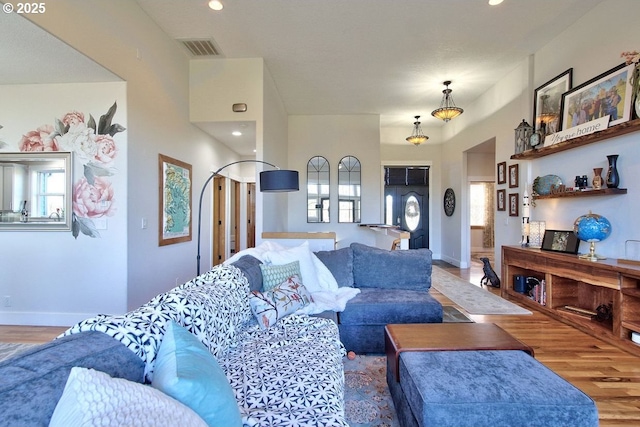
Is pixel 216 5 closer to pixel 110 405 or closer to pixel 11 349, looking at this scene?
pixel 110 405

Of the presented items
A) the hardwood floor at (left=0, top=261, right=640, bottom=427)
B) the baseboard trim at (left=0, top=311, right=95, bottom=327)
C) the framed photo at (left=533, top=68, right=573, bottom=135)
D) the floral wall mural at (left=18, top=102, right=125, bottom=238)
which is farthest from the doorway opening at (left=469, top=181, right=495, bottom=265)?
the baseboard trim at (left=0, top=311, right=95, bottom=327)

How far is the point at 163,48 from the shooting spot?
371cm

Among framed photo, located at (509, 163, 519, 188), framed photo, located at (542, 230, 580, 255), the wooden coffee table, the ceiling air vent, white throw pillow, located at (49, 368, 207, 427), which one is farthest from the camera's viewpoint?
framed photo, located at (509, 163, 519, 188)

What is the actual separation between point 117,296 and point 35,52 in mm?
2382

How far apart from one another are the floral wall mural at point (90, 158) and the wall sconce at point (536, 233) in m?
5.23

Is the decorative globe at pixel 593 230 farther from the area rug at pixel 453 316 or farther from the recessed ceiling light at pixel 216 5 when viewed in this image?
the recessed ceiling light at pixel 216 5

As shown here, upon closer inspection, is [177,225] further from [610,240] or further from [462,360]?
[610,240]

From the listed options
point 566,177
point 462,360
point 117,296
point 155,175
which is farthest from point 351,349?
point 566,177

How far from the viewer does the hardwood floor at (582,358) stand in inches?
73.6

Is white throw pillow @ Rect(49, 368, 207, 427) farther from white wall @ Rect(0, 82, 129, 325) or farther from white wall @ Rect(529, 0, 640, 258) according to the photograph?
white wall @ Rect(529, 0, 640, 258)

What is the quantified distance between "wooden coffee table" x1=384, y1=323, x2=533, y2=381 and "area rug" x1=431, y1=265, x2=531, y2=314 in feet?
6.33

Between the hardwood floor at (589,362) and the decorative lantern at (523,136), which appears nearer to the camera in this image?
the hardwood floor at (589,362)

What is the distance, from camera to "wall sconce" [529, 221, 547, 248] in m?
4.11

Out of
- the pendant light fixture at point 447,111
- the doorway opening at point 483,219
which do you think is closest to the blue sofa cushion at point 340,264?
the pendant light fixture at point 447,111
